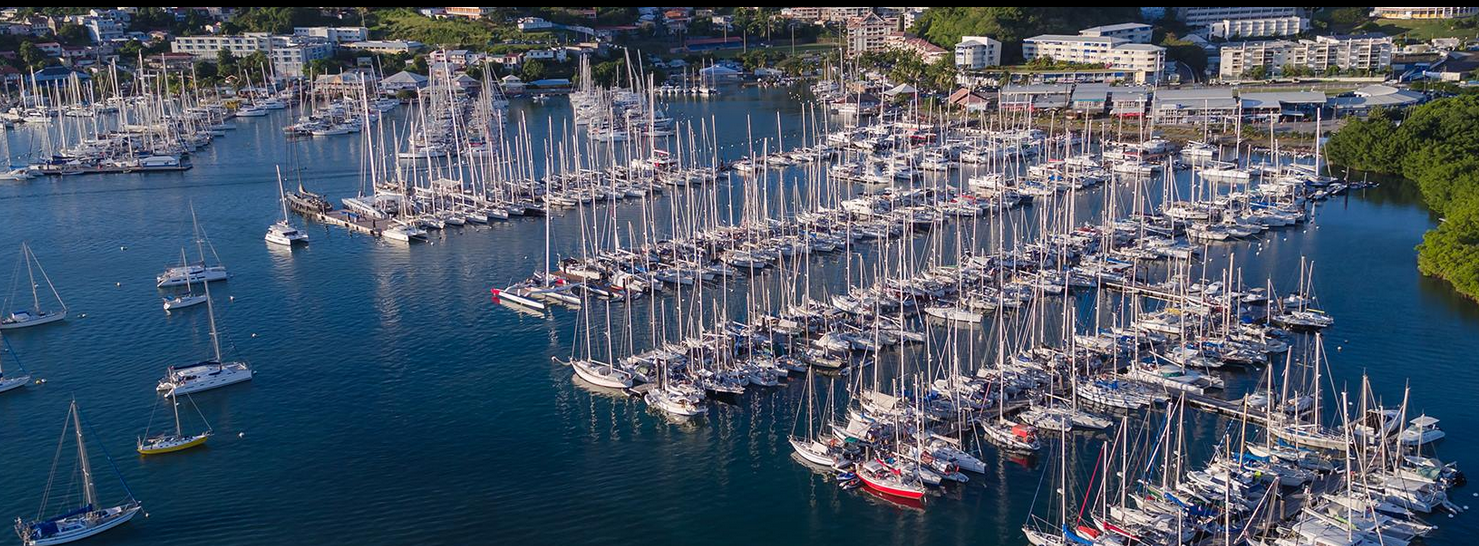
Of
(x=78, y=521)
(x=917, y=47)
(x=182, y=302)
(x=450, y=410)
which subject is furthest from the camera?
(x=917, y=47)

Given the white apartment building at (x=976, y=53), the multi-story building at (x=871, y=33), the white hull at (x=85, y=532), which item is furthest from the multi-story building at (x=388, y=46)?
the white hull at (x=85, y=532)

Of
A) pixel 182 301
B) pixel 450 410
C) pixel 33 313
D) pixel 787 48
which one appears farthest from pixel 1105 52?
pixel 33 313

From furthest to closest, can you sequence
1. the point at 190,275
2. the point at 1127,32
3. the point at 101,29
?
the point at 101,29
the point at 1127,32
the point at 190,275

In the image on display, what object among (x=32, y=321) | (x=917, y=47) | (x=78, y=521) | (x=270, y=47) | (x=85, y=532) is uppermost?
(x=270, y=47)

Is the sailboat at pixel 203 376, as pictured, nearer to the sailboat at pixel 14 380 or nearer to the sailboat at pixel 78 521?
the sailboat at pixel 14 380

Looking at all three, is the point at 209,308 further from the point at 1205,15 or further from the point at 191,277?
the point at 1205,15

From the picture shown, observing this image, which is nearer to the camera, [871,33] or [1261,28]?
[1261,28]

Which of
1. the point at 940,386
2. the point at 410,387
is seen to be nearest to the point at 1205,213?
the point at 940,386
